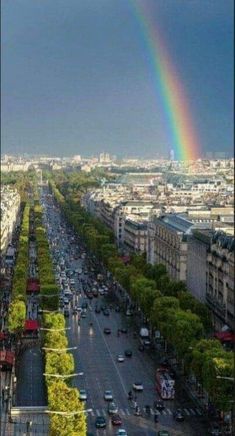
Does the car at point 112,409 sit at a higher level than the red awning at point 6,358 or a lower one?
lower

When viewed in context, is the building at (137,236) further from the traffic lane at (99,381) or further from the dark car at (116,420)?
the dark car at (116,420)

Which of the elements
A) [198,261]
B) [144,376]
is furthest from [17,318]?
[198,261]

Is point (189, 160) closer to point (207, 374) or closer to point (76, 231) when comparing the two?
point (76, 231)

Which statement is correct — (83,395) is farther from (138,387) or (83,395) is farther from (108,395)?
(138,387)

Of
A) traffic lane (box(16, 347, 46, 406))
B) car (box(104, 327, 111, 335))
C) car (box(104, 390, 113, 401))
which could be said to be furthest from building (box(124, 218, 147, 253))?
car (box(104, 390, 113, 401))

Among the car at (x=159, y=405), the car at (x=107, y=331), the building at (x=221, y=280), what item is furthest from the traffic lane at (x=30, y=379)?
the building at (x=221, y=280)
